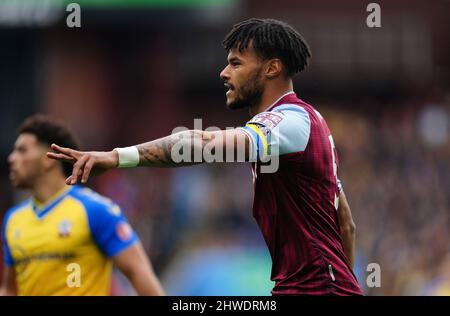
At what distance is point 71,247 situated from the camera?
7.57m

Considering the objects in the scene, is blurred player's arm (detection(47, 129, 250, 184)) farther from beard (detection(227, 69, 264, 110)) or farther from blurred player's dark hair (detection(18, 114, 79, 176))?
blurred player's dark hair (detection(18, 114, 79, 176))

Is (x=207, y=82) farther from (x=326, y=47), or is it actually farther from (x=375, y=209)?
(x=375, y=209)

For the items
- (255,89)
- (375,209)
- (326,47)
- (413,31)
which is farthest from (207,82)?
(255,89)

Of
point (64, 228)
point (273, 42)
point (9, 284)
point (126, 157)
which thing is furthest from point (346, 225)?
point (9, 284)

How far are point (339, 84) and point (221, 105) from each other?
3069mm

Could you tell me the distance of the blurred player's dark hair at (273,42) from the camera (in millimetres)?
5566

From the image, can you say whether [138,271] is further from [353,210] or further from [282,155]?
[353,210]

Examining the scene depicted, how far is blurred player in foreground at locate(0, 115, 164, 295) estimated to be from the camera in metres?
7.52

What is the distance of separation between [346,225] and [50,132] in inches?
124

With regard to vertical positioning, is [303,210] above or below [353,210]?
above

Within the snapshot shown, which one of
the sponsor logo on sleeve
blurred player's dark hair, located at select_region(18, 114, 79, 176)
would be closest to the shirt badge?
the sponsor logo on sleeve

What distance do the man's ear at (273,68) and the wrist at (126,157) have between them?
3.27ft

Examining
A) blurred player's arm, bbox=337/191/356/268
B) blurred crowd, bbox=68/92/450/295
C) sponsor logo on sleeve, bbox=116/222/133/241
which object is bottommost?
blurred crowd, bbox=68/92/450/295

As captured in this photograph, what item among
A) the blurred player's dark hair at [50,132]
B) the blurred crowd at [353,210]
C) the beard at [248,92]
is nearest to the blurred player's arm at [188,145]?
the beard at [248,92]
